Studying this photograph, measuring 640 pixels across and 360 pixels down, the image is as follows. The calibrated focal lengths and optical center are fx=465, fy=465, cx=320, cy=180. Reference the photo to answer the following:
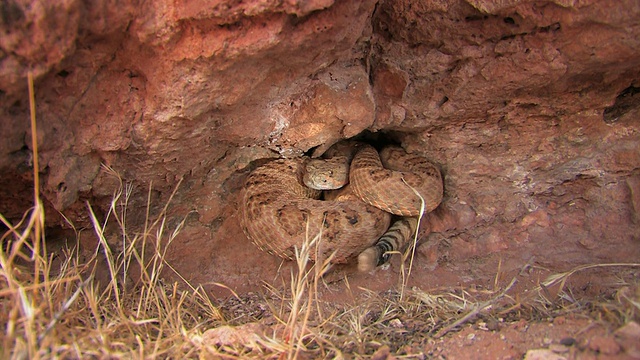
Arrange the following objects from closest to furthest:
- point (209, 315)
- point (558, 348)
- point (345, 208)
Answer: point (558, 348) < point (209, 315) < point (345, 208)

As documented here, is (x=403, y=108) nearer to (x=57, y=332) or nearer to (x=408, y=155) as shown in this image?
(x=408, y=155)

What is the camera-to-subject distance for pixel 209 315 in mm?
3000

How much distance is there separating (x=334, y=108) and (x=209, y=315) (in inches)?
63.7

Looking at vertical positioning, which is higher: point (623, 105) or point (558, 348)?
point (623, 105)

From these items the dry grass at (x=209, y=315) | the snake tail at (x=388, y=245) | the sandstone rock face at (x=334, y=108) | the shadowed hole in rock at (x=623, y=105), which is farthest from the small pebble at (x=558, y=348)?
the shadowed hole in rock at (x=623, y=105)

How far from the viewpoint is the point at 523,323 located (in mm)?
2494

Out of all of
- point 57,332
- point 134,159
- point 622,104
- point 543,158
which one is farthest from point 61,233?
point 622,104

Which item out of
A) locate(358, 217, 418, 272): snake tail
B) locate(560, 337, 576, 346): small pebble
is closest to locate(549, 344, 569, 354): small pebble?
locate(560, 337, 576, 346): small pebble

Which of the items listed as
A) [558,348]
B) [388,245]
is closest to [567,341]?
[558,348]

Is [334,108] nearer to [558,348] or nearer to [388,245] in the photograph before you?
[388,245]

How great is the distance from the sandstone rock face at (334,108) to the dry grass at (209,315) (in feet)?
0.99

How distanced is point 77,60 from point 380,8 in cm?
183

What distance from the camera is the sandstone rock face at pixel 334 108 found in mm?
2430

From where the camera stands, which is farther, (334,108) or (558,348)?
(334,108)
